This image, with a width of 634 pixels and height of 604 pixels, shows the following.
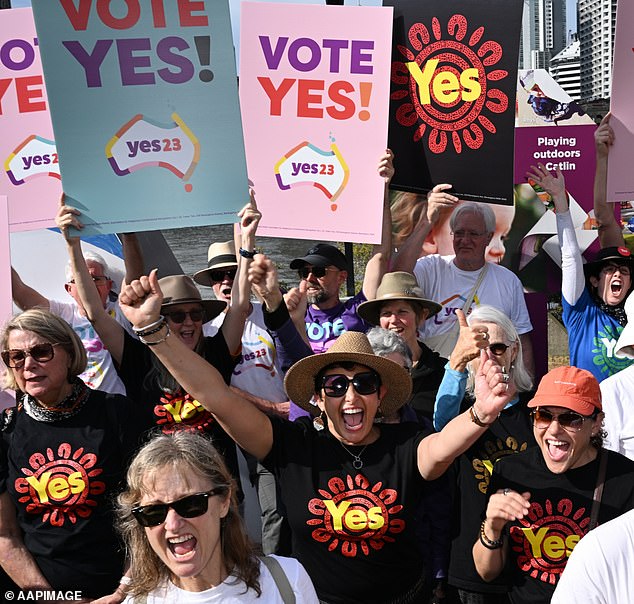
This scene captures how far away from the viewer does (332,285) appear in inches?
201

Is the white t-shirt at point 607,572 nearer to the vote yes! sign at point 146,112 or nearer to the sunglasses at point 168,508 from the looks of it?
the sunglasses at point 168,508

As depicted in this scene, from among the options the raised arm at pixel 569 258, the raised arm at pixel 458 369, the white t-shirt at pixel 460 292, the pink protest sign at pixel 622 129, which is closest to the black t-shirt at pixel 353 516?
the raised arm at pixel 458 369

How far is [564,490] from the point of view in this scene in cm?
309

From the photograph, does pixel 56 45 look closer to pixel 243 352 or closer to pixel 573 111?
pixel 243 352

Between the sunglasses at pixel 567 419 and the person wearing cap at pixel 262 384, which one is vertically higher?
the sunglasses at pixel 567 419

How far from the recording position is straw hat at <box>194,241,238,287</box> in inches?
200

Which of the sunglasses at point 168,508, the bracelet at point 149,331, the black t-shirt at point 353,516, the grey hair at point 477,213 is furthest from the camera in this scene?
the grey hair at point 477,213

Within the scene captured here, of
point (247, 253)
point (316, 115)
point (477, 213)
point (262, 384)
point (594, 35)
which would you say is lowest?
point (594, 35)

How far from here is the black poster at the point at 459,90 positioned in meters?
5.04

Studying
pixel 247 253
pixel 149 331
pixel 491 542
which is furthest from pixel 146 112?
pixel 491 542

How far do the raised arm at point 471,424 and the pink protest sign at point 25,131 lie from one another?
2.71m

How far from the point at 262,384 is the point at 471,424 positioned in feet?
6.00

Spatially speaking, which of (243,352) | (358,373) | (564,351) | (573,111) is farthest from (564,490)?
(564,351)

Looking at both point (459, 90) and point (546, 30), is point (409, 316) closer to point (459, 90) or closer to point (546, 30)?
point (459, 90)
